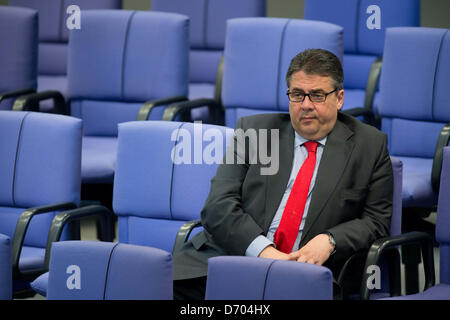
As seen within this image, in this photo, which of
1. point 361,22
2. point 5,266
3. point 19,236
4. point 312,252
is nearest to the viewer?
point 5,266

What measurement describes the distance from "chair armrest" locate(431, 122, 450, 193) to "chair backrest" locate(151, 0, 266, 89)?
4.04 ft

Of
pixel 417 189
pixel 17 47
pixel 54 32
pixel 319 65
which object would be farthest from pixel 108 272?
pixel 54 32

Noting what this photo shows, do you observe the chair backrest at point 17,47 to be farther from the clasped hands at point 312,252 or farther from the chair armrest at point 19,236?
the clasped hands at point 312,252

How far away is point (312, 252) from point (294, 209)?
156 mm

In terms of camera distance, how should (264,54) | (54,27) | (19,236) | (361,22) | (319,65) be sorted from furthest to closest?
(54,27), (361,22), (264,54), (19,236), (319,65)

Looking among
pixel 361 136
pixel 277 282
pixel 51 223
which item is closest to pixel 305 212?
pixel 361 136

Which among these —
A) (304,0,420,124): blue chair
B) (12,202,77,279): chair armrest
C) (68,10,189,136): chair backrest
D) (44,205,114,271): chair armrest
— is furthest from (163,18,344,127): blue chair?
(12,202,77,279): chair armrest

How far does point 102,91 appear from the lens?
3188mm

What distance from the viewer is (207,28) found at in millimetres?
3660

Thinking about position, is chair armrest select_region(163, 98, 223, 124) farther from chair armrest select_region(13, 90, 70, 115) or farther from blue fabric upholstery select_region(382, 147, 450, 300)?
blue fabric upholstery select_region(382, 147, 450, 300)

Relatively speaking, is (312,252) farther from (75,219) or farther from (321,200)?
(75,219)

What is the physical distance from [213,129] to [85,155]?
2.75 ft

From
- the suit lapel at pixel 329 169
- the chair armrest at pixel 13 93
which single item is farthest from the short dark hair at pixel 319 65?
the chair armrest at pixel 13 93

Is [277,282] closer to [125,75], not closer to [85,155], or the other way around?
[85,155]
